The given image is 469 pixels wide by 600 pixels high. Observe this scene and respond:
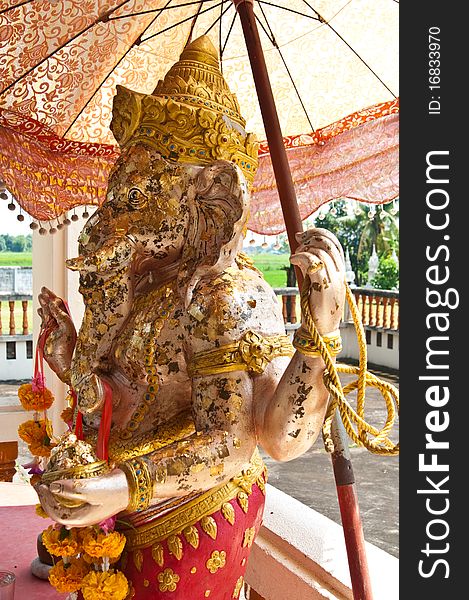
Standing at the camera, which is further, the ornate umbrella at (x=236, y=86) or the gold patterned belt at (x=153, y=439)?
the ornate umbrella at (x=236, y=86)

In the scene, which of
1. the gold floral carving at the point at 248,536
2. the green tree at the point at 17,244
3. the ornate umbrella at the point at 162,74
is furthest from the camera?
the green tree at the point at 17,244

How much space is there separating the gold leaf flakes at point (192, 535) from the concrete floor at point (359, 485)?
3061mm

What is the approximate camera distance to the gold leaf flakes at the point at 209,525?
0.99m

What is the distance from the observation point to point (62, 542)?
3.09ft

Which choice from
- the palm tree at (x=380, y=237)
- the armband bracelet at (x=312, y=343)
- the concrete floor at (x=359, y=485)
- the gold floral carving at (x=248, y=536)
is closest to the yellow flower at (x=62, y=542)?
the gold floral carving at (x=248, y=536)

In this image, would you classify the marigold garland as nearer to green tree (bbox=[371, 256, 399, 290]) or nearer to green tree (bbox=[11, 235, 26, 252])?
green tree (bbox=[11, 235, 26, 252])

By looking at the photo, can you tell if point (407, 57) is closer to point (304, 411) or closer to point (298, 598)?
point (304, 411)

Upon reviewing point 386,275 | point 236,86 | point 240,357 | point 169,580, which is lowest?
point 169,580

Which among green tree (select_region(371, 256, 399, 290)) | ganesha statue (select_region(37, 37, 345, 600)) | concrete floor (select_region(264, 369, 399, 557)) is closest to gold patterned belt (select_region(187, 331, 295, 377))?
ganesha statue (select_region(37, 37, 345, 600))

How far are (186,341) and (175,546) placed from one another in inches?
10.3

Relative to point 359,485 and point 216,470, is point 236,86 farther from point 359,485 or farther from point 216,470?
point 359,485

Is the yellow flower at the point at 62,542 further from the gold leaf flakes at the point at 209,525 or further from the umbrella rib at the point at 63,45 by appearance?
the umbrella rib at the point at 63,45

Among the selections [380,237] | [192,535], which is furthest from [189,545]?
[380,237]

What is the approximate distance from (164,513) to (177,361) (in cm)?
19
